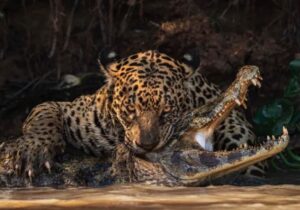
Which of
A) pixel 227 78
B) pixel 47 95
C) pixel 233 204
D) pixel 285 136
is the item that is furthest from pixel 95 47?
pixel 233 204

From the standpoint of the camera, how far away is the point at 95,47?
9938 mm

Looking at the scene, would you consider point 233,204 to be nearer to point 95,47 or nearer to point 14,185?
point 14,185

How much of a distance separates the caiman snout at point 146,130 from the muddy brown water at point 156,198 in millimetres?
325

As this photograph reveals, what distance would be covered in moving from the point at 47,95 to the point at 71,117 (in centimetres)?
131

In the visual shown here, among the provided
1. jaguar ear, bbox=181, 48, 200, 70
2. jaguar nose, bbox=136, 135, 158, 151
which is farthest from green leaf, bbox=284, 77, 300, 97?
jaguar nose, bbox=136, 135, 158, 151

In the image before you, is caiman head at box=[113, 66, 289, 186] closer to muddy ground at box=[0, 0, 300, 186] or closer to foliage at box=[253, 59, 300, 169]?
foliage at box=[253, 59, 300, 169]

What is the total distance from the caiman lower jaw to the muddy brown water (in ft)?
0.67

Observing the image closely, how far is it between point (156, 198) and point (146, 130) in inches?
41.8

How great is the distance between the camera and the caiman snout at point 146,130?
22.8 feet

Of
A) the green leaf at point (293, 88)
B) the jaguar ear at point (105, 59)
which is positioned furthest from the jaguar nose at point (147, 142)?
the green leaf at point (293, 88)

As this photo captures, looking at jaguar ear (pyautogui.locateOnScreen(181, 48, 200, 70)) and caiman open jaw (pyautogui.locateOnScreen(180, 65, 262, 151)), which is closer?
caiman open jaw (pyautogui.locateOnScreen(180, 65, 262, 151))

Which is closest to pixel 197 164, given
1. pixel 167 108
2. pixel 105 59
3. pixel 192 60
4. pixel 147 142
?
pixel 147 142

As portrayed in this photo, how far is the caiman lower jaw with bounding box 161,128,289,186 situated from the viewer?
21.5 feet

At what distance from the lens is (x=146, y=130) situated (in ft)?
23.0
